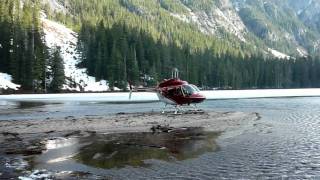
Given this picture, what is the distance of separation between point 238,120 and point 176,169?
20.1 m

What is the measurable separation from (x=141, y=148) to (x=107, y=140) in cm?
334

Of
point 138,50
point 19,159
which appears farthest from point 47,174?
point 138,50

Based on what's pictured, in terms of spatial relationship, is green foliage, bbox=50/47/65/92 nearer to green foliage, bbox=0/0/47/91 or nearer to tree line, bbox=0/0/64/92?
tree line, bbox=0/0/64/92

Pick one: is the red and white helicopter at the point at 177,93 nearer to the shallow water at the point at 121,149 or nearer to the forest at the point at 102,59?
the shallow water at the point at 121,149

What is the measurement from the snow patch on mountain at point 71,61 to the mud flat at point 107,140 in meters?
84.4

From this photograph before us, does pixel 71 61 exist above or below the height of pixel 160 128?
above

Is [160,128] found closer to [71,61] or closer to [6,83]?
[6,83]

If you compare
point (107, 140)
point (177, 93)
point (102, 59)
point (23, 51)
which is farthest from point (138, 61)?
point (107, 140)

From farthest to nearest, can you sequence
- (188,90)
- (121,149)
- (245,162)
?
(188,90) < (121,149) < (245,162)

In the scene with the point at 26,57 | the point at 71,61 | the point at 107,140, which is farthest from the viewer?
the point at 71,61

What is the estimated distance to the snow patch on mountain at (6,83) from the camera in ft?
333

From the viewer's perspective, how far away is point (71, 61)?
146m

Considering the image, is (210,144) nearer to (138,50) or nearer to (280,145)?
(280,145)

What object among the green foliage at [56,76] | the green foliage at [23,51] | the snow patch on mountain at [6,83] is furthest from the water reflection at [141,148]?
the green foliage at [56,76]
